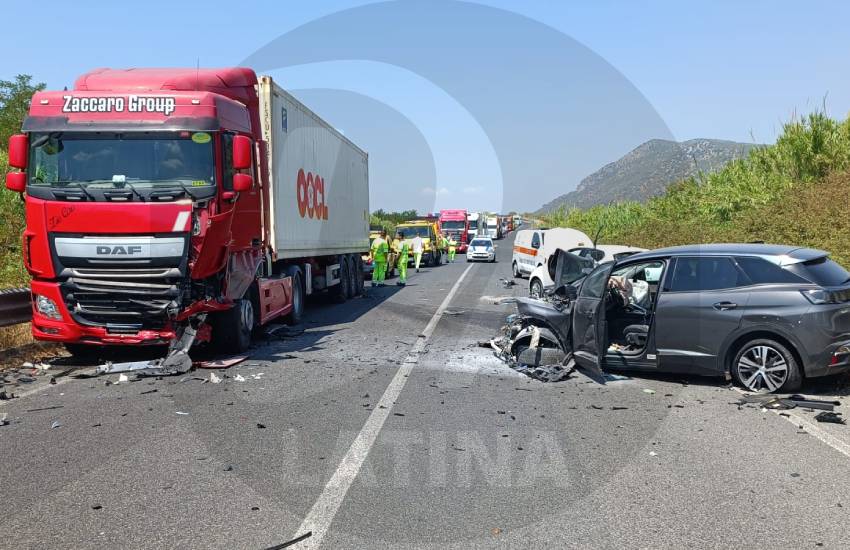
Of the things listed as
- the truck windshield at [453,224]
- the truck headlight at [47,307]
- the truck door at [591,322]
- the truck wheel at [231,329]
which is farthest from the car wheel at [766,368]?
the truck windshield at [453,224]

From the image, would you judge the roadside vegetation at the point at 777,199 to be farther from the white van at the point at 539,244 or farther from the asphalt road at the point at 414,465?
the asphalt road at the point at 414,465

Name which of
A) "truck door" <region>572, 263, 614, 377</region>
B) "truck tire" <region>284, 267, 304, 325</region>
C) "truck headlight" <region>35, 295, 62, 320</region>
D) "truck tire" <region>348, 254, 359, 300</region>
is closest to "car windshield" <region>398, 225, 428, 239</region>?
"truck tire" <region>348, 254, 359, 300</region>

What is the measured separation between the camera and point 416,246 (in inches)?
1303

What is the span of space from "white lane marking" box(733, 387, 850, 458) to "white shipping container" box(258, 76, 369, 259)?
8325 mm

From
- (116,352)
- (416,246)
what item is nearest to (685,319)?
(116,352)

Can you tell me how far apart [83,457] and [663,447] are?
4731 mm

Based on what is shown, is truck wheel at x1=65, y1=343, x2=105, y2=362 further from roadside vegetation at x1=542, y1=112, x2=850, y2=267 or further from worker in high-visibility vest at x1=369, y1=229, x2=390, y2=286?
worker in high-visibility vest at x1=369, y1=229, x2=390, y2=286

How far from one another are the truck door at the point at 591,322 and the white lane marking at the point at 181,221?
16.7ft

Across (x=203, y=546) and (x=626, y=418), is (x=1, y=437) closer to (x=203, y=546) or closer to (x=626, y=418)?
(x=203, y=546)

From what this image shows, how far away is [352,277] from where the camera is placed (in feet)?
66.3

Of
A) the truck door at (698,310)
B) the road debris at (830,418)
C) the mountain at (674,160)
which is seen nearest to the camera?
the road debris at (830,418)

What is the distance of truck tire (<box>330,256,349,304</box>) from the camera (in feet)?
62.2

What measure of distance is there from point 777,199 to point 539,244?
6985 mm

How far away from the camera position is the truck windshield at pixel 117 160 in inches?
356
